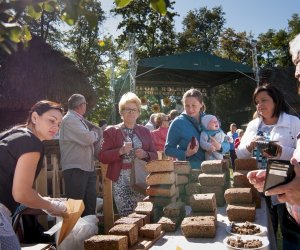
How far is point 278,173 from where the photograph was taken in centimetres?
122

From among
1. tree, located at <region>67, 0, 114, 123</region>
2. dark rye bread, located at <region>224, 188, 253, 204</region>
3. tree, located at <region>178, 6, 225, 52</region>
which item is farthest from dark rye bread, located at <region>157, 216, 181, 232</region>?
tree, located at <region>178, 6, 225, 52</region>

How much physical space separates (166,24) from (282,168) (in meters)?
30.3

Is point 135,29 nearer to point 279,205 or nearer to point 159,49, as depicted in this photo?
point 159,49

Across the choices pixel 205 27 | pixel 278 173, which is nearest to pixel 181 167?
pixel 278 173

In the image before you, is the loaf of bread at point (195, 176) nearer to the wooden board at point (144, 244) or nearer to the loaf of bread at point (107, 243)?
the wooden board at point (144, 244)

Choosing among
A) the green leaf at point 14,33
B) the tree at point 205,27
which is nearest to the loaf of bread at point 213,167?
the green leaf at point 14,33

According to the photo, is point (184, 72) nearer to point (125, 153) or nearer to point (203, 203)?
point (125, 153)

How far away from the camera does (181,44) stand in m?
31.2

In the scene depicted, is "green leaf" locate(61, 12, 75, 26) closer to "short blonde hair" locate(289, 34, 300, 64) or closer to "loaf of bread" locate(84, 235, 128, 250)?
"loaf of bread" locate(84, 235, 128, 250)

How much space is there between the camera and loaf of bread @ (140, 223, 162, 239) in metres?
1.97

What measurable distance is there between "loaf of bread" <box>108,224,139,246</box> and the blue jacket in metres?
1.47

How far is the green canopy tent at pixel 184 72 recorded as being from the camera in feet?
45.0

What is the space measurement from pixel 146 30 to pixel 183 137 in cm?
2785

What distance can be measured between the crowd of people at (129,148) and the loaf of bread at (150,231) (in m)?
0.52
